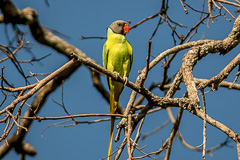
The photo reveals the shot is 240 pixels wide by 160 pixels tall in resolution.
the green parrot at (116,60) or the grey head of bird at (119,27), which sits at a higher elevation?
the grey head of bird at (119,27)

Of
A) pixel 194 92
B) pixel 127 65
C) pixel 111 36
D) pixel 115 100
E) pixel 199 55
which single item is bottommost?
pixel 194 92

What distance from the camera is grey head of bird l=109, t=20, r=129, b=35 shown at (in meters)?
4.56

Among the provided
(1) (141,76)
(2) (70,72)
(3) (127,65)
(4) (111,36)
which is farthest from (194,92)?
(2) (70,72)

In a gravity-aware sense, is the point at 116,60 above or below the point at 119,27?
below

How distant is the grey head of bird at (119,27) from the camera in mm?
4556

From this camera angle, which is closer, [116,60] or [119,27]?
[116,60]

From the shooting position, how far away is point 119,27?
183 inches

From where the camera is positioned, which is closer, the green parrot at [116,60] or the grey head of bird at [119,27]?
the green parrot at [116,60]

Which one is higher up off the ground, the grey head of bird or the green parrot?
the grey head of bird

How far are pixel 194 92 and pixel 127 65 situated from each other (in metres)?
1.63

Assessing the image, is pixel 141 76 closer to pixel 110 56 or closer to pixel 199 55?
pixel 199 55

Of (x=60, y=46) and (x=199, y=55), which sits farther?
(x=60, y=46)

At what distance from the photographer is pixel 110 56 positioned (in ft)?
13.5

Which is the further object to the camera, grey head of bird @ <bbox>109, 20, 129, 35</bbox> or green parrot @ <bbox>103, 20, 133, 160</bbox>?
grey head of bird @ <bbox>109, 20, 129, 35</bbox>
